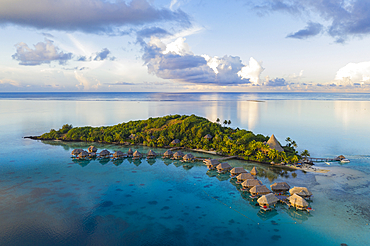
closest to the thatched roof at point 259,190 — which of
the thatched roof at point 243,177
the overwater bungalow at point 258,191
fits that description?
the overwater bungalow at point 258,191

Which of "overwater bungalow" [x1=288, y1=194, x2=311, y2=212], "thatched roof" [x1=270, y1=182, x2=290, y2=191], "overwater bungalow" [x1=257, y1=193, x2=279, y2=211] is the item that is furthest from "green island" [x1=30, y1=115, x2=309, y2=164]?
"overwater bungalow" [x1=257, y1=193, x2=279, y2=211]

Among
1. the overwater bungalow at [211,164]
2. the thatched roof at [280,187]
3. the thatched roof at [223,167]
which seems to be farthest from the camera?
the overwater bungalow at [211,164]

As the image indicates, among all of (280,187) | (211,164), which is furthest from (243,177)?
(211,164)

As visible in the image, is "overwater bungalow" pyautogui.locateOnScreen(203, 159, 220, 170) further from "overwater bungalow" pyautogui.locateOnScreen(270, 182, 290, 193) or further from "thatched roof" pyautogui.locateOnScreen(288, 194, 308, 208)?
"thatched roof" pyautogui.locateOnScreen(288, 194, 308, 208)

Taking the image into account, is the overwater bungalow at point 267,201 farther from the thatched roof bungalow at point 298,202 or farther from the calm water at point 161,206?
the thatched roof bungalow at point 298,202

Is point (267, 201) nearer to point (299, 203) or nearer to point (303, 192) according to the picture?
point (299, 203)
